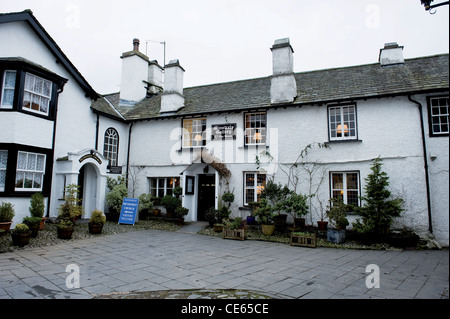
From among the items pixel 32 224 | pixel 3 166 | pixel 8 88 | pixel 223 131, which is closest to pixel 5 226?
pixel 32 224

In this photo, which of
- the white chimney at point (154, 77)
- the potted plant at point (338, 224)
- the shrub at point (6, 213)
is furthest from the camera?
the white chimney at point (154, 77)

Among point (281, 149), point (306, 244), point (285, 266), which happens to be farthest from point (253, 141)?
point (285, 266)

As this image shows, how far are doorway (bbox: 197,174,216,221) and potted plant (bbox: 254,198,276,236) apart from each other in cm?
360

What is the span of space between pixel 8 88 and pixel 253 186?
11.0 meters

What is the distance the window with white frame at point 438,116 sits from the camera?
10375 mm

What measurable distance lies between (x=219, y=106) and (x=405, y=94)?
840 cm

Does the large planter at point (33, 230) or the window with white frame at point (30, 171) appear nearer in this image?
the large planter at point (33, 230)

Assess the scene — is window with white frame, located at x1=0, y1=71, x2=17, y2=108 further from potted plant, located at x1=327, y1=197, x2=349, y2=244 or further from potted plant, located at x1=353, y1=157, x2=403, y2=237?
potted plant, located at x1=353, y1=157, x2=403, y2=237

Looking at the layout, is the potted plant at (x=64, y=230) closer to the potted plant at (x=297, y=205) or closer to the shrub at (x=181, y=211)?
the shrub at (x=181, y=211)

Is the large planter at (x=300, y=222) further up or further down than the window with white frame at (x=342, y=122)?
further down

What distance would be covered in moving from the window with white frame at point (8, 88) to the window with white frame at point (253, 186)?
33.7 ft

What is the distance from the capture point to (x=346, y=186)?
11.7 metres

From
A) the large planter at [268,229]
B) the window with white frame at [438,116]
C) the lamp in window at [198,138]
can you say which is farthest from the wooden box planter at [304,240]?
the lamp in window at [198,138]

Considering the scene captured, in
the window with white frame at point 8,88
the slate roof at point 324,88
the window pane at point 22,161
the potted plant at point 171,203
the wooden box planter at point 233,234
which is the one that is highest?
the slate roof at point 324,88
